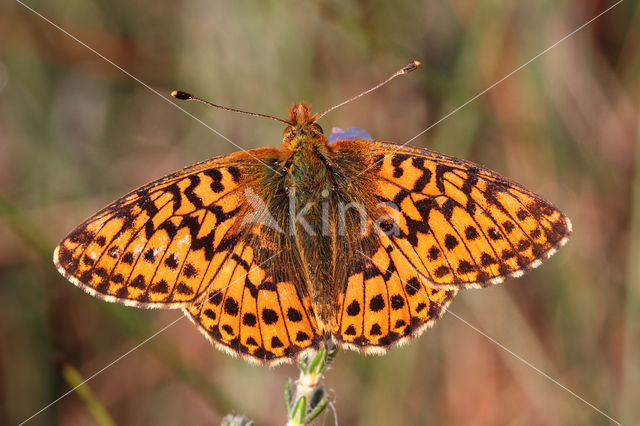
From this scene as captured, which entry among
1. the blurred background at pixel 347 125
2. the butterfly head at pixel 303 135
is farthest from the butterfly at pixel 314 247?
the blurred background at pixel 347 125

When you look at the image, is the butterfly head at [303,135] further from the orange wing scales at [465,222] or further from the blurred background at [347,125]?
the blurred background at [347,125]

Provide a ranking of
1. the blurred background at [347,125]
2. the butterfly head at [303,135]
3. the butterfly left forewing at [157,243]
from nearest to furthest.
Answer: the butterfly left forewing at [157,243], the butterfly head at [303,135], the blurred background at [347,125]

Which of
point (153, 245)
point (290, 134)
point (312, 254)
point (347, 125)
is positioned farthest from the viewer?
point (347, 125)

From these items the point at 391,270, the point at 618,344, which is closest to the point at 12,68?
the point at 391,270

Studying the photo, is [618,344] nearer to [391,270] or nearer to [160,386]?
[391,270]

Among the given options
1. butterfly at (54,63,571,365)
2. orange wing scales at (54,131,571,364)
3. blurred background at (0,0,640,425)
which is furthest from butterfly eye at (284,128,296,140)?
blurred background at (0,0,640,425)

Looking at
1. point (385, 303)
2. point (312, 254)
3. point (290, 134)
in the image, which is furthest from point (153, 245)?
point (385, 303)

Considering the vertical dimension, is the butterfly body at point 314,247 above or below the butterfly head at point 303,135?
below

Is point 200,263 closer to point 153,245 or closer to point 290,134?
point 153,245
